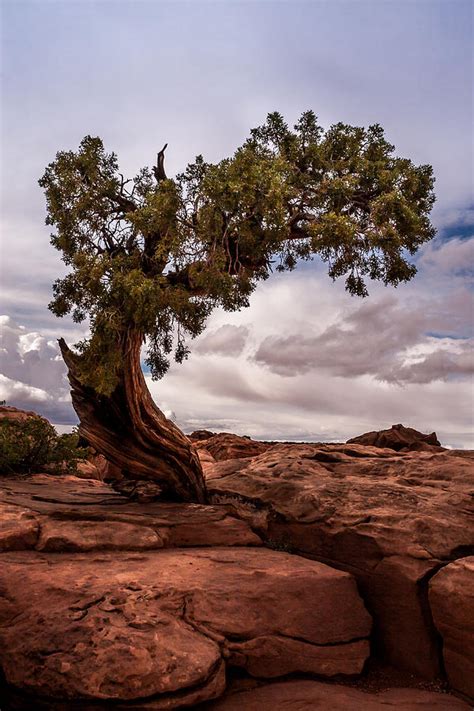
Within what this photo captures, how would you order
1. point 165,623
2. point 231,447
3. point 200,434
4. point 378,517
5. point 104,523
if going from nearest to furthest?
point 165,623
point 104,523
point 378,517
point 231,447
point 200,434

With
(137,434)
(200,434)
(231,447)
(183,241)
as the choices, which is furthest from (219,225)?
(200,434)

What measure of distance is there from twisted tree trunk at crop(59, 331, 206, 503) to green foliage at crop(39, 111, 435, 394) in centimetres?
109

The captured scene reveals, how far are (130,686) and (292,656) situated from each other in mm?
2857

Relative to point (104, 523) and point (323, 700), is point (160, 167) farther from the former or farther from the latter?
point (323, 700)

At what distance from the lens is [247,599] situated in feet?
29.4

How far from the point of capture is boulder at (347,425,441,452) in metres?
28.9

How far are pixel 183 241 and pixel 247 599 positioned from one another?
8.90 m

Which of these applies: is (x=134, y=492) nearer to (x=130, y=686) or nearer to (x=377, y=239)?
(x=130, y=686)

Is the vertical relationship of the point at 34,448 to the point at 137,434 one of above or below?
below

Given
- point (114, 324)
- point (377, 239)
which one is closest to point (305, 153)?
point (377, 239)

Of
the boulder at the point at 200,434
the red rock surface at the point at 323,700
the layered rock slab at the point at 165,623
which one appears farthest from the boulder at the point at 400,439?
the red rock surface at the point at 323,700

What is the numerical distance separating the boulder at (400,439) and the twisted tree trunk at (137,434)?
16534 mm

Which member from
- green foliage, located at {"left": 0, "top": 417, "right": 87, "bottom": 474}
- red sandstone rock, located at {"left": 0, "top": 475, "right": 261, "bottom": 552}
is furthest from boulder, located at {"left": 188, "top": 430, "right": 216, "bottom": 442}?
red sandstone rock, located at {"left": 0, "top": 475, "right": 261, "bottom": 552}

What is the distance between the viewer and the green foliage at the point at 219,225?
13.1m
